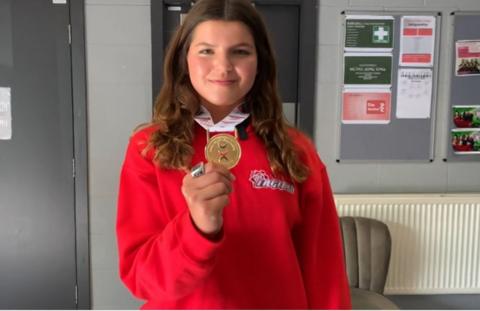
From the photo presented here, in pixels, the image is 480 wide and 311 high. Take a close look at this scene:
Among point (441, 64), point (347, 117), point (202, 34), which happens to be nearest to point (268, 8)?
point (347, 117)

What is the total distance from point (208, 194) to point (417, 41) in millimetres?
2451

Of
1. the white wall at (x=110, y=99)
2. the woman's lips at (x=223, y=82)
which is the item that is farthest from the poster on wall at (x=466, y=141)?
the woman's lips at (x=223, y=82)

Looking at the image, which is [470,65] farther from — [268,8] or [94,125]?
[94,125]

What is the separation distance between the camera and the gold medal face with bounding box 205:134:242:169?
0.98 m

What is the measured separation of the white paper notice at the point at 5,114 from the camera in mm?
2719

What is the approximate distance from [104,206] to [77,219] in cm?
18

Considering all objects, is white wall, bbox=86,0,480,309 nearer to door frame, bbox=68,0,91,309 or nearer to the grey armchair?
door frame, bbox=68,0,91,309

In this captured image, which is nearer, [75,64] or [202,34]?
[202,34]

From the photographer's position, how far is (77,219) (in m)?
2.83

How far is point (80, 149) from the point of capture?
2777 mm

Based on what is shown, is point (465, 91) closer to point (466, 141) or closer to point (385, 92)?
point (466, 141)

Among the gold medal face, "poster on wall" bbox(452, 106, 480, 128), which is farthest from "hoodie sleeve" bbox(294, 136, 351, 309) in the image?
"poster on wall" bbox(452, 106, 480, 128)

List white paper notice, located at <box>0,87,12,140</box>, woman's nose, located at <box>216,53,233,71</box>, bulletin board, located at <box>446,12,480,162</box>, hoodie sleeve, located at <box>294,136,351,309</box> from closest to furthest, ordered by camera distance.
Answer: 1. woman's nose, located at <box>216,53,233,71</box>
2. hoodie sleeve, located at <box>294,136,351,309</box>
3. white paper notice, located at <box>0,87,12,140</box>
4. bulletin board, located at <box>446,12,480,162</box>

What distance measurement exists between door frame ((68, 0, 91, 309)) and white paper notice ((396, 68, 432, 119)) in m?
1.94
